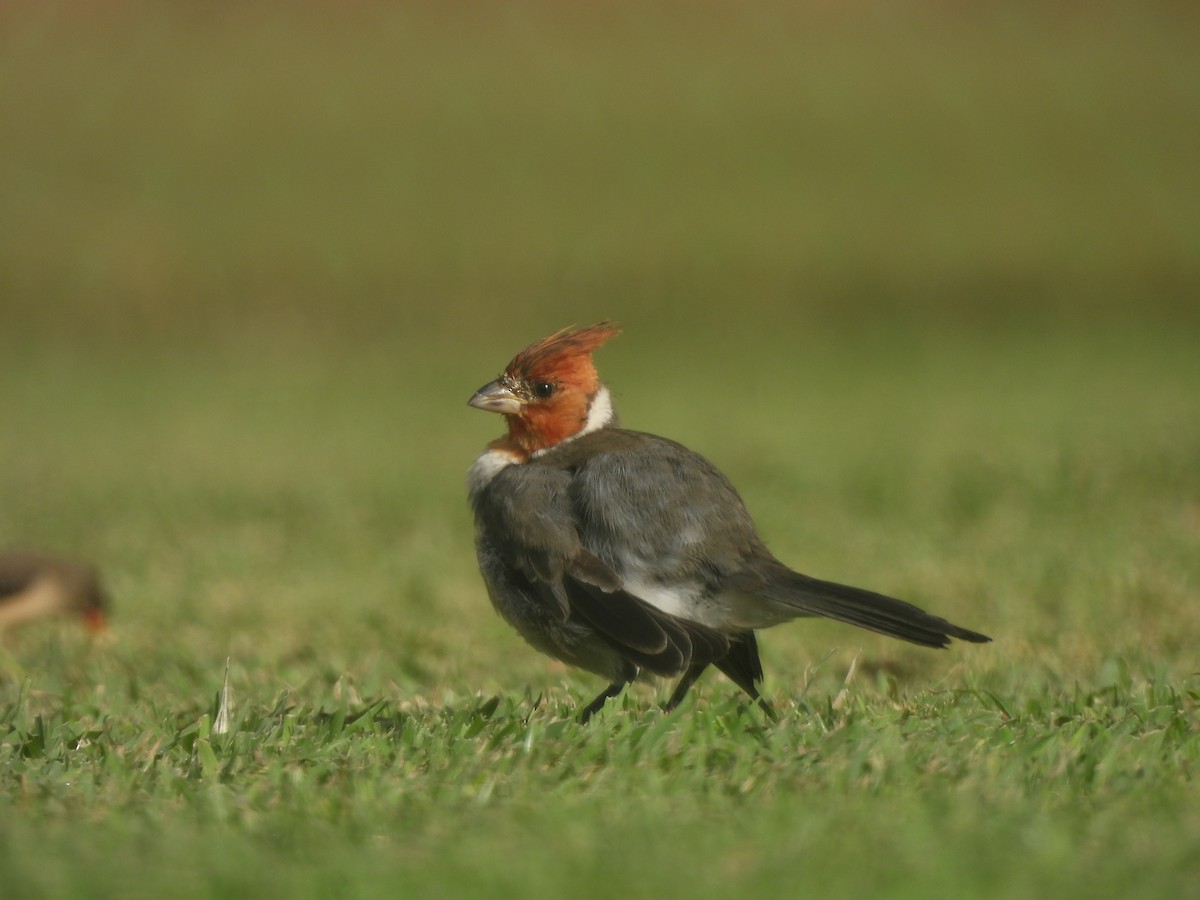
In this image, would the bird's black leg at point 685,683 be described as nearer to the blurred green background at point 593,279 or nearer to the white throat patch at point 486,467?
the white throat patch at point 486,467

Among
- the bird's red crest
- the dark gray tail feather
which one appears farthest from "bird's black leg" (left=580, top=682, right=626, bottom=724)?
the bird's red crest

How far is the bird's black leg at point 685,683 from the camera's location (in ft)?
12.8

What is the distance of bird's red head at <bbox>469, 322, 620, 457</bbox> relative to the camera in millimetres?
4445

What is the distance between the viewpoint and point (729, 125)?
21.6 m

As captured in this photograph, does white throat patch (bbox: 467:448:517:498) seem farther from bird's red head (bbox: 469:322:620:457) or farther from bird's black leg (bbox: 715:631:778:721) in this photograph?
bird's black leg (bbox: 715:631:778:721)

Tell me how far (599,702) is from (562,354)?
106 centimetres

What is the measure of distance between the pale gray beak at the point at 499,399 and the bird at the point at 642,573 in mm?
235

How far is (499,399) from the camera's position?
14.5 feet

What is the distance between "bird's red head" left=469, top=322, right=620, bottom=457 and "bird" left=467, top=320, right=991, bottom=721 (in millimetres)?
210

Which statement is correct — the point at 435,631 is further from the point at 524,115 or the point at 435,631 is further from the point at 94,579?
the point at 524,115

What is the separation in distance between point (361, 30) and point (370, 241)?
5.55 m

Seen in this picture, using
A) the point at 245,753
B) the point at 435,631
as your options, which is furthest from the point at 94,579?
the point at 245,753

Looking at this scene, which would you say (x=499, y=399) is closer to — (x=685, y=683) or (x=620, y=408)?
(x=685, y=683)

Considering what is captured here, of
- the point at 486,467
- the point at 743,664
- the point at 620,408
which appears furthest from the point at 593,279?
the point at 743,664
